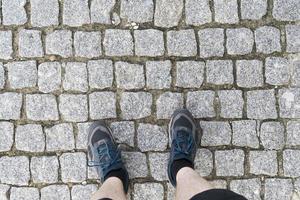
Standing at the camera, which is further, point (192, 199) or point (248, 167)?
point (248, 167)

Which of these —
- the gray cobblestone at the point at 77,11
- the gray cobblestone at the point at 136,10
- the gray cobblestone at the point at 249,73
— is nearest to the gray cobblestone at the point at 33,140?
the gray cobblestone at the point at 77,11

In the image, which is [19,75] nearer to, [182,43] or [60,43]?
[60,43]

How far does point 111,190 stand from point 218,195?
93 centimetres

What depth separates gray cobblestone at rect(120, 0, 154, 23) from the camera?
4.09 meters

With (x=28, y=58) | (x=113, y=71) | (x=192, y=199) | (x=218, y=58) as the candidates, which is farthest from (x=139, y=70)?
(x=192, y=199)

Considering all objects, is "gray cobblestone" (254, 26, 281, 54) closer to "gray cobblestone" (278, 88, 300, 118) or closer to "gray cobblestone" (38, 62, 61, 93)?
"gray cobblestone" (278, 88, 300, 118)

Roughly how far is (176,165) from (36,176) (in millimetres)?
1161

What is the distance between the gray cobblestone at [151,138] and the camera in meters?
4.13

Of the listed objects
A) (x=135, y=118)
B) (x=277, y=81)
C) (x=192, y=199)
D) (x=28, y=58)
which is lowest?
(x=192, y=199)

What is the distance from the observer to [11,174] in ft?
13.6

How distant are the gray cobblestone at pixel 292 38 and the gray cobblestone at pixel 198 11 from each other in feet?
2.11

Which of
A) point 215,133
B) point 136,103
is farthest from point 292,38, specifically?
point 136,103

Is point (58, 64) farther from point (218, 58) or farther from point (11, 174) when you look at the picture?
point (218, 58)

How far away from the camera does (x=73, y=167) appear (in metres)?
4.14
